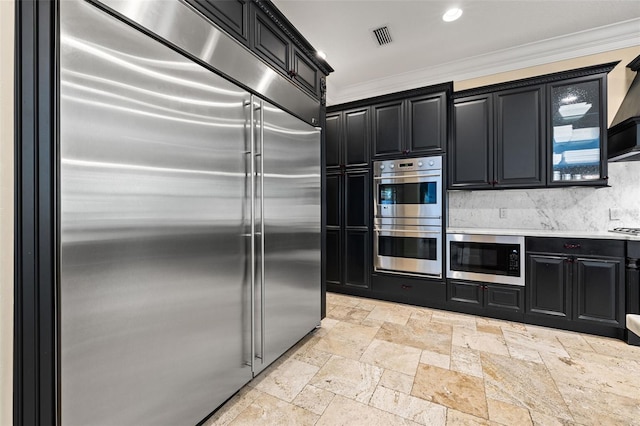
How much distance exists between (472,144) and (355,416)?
311cm

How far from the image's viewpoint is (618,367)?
213 cm

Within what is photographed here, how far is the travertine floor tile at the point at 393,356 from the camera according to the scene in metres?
2.11

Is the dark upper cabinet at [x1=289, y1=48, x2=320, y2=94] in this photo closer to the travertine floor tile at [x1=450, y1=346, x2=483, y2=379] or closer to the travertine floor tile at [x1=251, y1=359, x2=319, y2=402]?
the travertine floor tile at [x1=251, y1=359, x2=319, y2=402]

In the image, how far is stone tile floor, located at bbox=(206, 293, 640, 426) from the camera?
1.61 meters

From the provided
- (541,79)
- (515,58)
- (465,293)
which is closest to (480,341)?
(465,293)

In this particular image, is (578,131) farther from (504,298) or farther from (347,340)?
(347,340)

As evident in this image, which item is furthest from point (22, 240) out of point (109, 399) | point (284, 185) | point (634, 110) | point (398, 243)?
point (634, 110)

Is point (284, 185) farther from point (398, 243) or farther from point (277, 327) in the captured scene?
point (398, 243)

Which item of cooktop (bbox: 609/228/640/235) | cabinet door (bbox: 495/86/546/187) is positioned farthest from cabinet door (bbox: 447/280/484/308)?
cooktop (bbox: 609/228/640/235)

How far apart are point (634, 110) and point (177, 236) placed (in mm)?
4041

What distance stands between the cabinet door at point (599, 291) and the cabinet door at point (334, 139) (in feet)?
9.31

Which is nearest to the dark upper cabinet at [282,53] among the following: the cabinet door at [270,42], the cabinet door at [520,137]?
the cabinet door at [270,42]

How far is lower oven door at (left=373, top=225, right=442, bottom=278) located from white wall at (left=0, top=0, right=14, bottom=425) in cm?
322

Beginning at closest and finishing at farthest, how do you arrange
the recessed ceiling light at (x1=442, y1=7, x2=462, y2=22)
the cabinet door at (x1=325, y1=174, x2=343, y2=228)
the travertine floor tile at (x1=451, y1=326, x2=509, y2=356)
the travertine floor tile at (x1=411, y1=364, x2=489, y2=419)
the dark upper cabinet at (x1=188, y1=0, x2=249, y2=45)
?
1. the dark upper cabinet at (x1=188, y1=0, x2=249, y2=45)
2. the travertine floor tile at (x1=411, y1=364, x2=489, y2=419)
3. the travertine floor tile at (x1=451, y1=326, x2=509, y2=356)
4. the recessed ceiling light at (x1=442, y1=7, x2=462, y2=22)
5. the cabinet door at (x1=325, y1=174, x2=343, y2=228)
